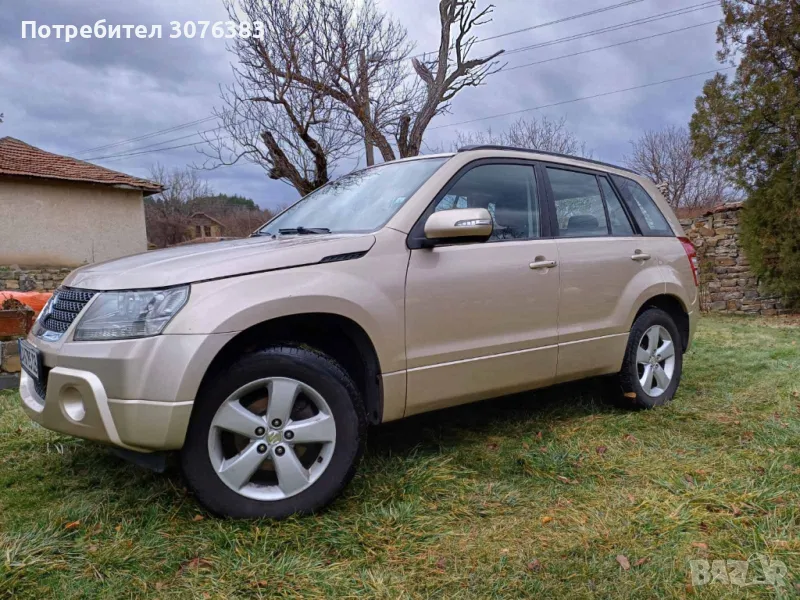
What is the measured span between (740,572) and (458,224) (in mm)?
1770

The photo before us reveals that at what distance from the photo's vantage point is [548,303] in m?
3.49

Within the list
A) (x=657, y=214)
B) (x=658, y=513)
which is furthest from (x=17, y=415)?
(x=657, y=214)

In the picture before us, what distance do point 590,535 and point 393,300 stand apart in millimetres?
1299

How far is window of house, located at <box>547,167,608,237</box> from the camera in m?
3.82

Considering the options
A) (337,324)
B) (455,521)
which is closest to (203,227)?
(337,324)

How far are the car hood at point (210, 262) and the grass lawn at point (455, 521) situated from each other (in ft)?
3.29

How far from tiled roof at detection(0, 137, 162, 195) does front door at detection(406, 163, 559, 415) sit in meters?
15.2

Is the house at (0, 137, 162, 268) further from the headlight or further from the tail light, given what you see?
the tail light

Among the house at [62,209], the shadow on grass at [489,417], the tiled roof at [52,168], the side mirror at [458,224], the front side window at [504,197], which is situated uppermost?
the tiled roof at [52,168]

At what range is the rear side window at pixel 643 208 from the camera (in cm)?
435

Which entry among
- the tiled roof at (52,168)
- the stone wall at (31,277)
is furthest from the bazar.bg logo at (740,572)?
the tiled roof at (52,168)

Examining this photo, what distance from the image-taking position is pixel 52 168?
1623cm

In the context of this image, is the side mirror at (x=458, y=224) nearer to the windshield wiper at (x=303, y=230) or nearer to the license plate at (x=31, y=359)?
the windshield wiper at (x=303, y=230)

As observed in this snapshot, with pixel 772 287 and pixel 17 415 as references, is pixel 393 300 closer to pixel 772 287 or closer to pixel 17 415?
pixel 17 415
